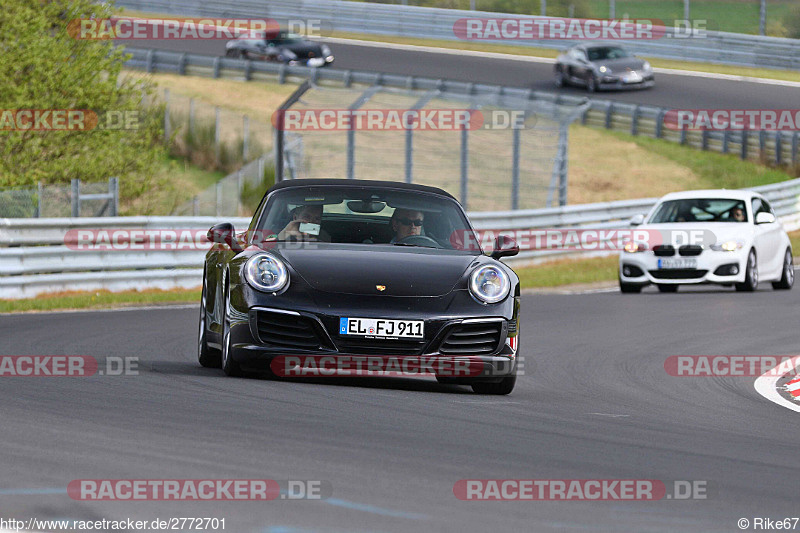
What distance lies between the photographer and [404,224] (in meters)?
9.87

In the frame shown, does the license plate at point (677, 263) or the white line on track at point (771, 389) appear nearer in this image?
the white line on track at point (771, 389)

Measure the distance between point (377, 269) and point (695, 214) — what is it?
11.6m

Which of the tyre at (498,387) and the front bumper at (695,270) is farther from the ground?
the tyre at (498,387)

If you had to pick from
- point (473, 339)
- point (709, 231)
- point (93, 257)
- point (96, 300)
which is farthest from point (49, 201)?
point (473, 339)

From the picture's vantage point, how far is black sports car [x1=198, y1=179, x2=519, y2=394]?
8.82 metres

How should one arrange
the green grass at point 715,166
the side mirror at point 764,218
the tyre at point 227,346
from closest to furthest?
the tyre at point 227,346 < the side mirror at point 764,218 < the green grass at point 715,166

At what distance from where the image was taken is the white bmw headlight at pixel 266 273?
8938 millimetres

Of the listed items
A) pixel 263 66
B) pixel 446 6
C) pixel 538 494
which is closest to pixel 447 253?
pixel 538 494

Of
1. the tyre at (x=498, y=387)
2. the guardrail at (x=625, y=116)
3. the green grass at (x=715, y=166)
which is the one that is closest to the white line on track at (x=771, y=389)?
the tyre at (x=498, y=387)

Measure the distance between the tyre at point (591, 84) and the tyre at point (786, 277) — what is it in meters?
22.4

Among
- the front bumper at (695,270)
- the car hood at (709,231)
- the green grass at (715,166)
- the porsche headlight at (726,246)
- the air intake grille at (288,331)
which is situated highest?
the air intake grille at (288,331)

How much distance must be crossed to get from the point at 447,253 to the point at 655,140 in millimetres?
32643

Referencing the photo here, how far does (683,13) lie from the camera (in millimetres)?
48656

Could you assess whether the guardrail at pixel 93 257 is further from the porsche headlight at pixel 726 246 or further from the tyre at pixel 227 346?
the tyre at pixel 227 346
